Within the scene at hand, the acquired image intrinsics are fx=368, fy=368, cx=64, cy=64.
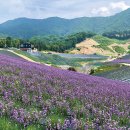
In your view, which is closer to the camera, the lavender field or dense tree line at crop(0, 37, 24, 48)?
the lavender field

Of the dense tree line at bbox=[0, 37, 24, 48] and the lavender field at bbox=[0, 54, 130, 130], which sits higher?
the lavender field at bbox=[0, 54, 130, 130]

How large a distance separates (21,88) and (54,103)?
1.85 meters

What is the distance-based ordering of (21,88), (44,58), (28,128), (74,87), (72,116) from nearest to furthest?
(28,128), (72,116), (21,88), (74,87), (44,58)

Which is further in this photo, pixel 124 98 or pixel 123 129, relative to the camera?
pixel 124 98

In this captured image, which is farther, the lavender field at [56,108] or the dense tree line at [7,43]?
the dense tree line at [7,43]

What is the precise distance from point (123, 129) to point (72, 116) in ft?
5.68

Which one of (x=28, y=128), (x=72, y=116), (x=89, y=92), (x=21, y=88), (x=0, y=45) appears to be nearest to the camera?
(x=28, y=128)

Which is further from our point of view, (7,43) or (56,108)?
(7,43)

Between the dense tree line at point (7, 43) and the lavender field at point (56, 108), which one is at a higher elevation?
the lavender field at point (56, 108)

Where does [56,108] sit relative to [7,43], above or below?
above

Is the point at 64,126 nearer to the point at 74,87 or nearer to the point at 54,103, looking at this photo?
the point at 54,103

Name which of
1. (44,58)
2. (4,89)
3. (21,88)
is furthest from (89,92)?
(44,58)

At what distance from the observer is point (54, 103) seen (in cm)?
1072

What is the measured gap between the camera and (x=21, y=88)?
1214 centimetres
